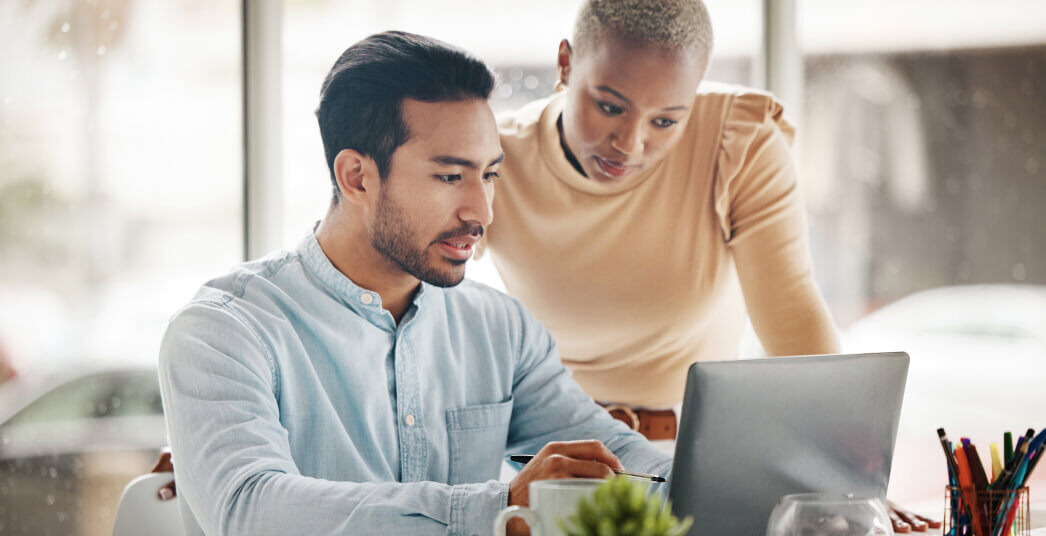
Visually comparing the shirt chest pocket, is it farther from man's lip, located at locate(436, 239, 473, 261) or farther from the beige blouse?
the beige blouse

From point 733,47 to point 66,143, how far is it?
1.77 meters

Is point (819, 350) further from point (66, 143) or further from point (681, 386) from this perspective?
point (66, 143)

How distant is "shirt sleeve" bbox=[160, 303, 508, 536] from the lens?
97 cm

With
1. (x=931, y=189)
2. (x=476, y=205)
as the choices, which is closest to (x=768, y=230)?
(x=476, y=205)

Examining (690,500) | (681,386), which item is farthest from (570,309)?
(690,500)

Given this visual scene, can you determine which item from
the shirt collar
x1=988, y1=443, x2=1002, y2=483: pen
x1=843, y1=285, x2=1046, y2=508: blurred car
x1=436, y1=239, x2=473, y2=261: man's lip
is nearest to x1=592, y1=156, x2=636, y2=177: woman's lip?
x1=436, y1=239, x2=473, y2=261: man's lip

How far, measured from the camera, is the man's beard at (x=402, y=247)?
140 centimetres

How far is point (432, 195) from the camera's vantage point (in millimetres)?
1410

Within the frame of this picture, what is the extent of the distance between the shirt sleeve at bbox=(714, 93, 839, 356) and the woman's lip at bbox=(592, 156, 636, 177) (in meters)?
0.20

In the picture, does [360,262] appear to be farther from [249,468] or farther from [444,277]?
[249,468]

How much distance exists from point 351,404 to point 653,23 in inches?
32.2

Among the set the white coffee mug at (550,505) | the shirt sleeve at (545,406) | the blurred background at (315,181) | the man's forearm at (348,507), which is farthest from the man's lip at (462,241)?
the blurred background at (315,181)

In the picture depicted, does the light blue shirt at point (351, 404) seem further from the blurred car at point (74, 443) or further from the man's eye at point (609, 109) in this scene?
the blurred car at point (74, 443)

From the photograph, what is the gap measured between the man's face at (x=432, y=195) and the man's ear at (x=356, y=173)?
26 millimetres
